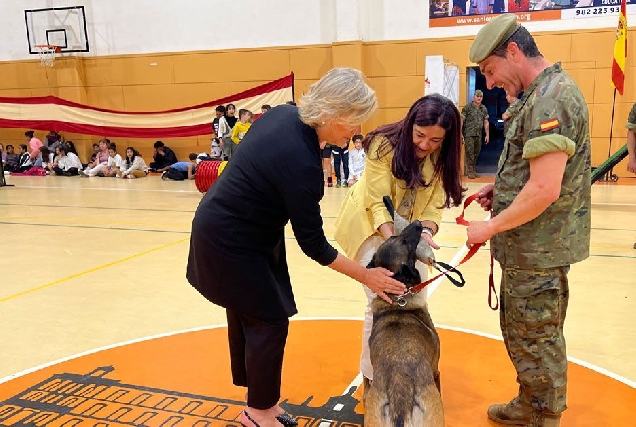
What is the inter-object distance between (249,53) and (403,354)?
520 inches

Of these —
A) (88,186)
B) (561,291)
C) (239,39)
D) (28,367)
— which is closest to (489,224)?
(561,291)

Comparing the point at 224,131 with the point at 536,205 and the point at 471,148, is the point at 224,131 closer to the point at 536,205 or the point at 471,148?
the point at 471,148

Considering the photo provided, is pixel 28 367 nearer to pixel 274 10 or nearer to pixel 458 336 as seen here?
pixel 458 336

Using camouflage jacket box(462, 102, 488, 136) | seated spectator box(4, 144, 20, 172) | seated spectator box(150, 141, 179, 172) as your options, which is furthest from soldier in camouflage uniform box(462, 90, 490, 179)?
seated spectator box(4, 144, 20, 172)

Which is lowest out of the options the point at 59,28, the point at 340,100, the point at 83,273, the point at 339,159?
the point at 83,273

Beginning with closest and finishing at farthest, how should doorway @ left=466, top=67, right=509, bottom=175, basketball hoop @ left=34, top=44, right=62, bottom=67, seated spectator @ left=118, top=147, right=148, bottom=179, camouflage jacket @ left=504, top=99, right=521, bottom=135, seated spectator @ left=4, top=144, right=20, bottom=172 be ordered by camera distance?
camouflage jacket @ left=504, top=99, right=521, bottom=135
doorway @ left=466, top=67, right=509, bottom=175
seated spectator @ left=118, top=147, right=148, bottom=179
basketball hoop @ left=34, top=44, right=62, bottom=67
seated spectator @ left=4, top=144, right=20, bottom=172

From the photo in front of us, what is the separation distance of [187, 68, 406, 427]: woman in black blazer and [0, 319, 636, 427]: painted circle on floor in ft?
1.54

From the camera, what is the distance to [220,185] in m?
2.39

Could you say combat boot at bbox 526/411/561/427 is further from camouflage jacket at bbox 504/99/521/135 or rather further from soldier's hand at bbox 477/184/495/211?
camouflage jacket at bbox 504/99/521/135

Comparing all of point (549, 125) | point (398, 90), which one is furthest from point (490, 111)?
point (549, 125)

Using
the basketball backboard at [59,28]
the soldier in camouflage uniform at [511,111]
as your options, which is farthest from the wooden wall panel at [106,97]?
the soldier in camouflage uniform at [511,111]

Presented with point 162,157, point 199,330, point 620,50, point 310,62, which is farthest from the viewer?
point 162,157

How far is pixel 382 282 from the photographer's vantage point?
242cm

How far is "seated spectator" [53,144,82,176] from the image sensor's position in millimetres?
15375
